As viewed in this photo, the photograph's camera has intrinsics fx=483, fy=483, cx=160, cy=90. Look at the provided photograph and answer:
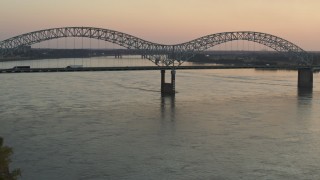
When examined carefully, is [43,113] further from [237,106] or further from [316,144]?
[316,144]

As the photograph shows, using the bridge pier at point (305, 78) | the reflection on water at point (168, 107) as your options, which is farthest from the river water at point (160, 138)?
the bridge pier at point (305, 78)

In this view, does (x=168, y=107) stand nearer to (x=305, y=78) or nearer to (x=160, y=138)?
(x=160, y=138)

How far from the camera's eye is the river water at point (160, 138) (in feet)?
63.7

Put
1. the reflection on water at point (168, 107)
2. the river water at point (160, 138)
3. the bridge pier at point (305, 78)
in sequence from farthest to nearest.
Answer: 1. the bridge pier at point (305, 78)
2. the reflection on water at point (168, 107)
3. the river water at point (160, 138)

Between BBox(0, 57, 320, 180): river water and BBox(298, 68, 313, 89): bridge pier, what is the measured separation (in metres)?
22.2

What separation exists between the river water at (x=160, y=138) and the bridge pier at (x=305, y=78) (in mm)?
22167

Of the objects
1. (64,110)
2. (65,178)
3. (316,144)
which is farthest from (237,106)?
(65,178)

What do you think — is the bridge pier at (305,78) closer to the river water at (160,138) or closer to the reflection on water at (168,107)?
the river water at (160,138)

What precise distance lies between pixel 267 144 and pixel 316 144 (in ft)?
8.33

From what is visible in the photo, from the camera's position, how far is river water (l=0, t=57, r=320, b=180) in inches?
764

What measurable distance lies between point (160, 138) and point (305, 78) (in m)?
48.4

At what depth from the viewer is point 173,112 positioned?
1508 inches

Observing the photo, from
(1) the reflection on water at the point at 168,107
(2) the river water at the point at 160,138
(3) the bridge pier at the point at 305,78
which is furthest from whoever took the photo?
(3) the bridge pier at the point at 305,78

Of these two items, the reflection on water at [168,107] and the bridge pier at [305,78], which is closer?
the reflection on water at [168,107]
